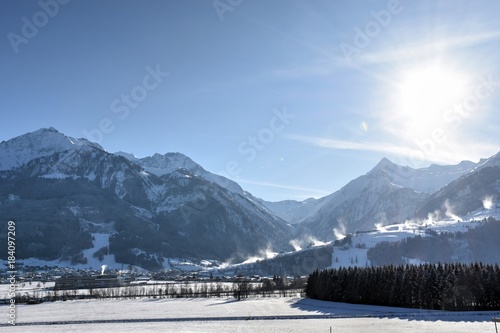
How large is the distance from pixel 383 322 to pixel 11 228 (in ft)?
261

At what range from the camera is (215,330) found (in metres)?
94.6

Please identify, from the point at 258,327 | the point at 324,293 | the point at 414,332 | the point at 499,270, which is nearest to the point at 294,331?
the point at 258,327

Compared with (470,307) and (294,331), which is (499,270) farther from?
(294,331)

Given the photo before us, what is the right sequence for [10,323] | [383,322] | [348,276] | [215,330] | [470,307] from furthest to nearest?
[348,276]
[470,307]
[10,323]
[383,322]
[215,330]

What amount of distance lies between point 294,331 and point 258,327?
11.2 metres

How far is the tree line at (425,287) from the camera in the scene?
14050 cm

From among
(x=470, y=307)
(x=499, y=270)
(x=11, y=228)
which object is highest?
(x=11, y=228)

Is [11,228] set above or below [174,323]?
above

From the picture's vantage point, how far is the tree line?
461ft

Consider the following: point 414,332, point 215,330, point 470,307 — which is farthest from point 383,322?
point 470,307

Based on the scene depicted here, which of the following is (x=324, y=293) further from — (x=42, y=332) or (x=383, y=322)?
(x=42, y=332)

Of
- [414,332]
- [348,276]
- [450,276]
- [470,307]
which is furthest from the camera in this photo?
[348,276]

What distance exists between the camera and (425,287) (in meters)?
149

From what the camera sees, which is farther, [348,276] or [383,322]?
[348,276]
